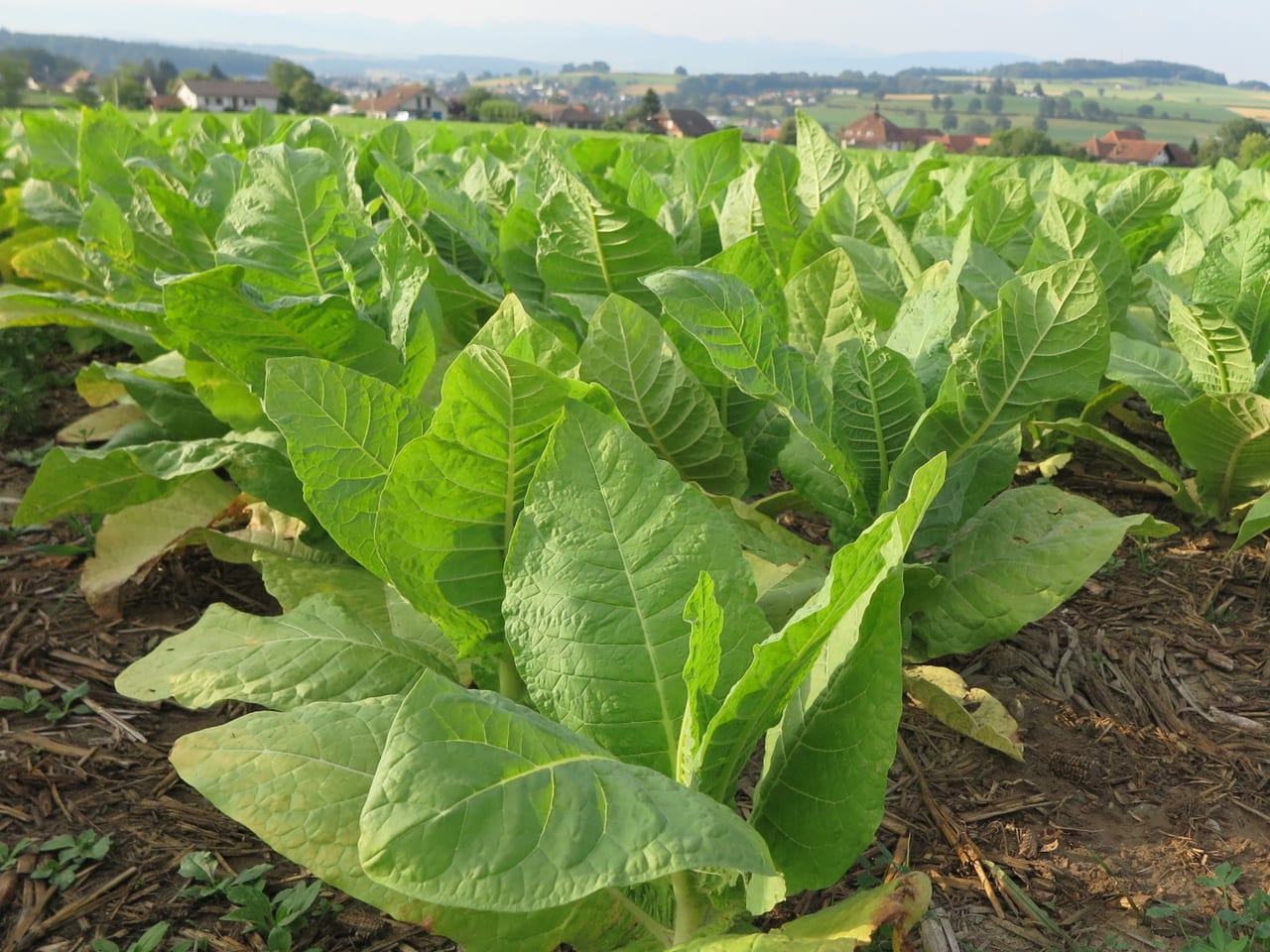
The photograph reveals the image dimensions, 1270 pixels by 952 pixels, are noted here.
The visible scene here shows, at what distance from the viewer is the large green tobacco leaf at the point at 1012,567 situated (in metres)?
1.61

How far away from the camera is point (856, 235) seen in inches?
96.9

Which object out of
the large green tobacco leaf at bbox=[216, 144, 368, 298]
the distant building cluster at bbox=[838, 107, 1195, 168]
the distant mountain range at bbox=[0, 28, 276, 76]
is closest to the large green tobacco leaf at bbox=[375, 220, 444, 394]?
the large green tobacco leaf at bbox=[216, 144, 368, 298]

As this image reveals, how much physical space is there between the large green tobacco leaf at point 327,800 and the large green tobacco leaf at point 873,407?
924mm

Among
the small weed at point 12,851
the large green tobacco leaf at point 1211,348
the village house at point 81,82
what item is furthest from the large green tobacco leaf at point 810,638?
the village house at point 81,82

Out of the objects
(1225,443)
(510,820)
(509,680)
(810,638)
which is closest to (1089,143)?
(1225,443)

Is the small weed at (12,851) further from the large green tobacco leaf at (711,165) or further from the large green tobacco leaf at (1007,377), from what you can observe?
the large green tobacco leaf at (711,165)

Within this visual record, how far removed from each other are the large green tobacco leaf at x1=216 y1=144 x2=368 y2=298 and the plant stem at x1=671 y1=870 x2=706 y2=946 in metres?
1.42

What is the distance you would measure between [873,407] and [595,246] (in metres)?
0.68

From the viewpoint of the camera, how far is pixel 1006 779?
164 cm

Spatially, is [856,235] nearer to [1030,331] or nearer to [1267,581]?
[1030,331]

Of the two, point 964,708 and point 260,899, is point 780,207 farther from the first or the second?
point 260,899

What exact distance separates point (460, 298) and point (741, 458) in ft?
2.73

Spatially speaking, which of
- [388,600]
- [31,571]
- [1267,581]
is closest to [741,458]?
[388,600]

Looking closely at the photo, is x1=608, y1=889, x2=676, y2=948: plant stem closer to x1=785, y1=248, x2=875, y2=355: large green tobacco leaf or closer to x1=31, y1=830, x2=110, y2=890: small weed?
x1=31, y1=830, x2=110, y2=890: small weed
